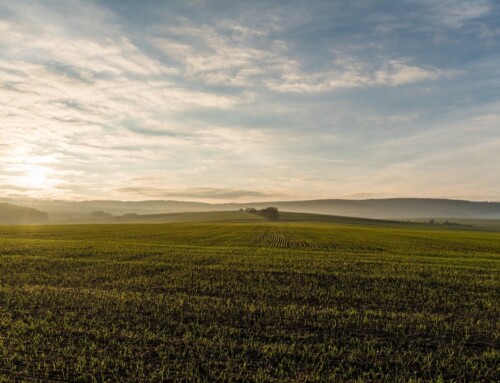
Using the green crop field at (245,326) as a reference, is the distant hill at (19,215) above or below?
below

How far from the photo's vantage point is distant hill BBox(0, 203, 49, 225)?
184m

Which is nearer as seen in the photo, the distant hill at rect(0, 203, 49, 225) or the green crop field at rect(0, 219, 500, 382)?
the green crop field at rect(0, 219, 500, 382)

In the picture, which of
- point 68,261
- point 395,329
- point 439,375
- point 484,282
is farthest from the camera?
point 68,261

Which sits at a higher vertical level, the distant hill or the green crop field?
the green crop field

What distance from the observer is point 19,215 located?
7466 inches

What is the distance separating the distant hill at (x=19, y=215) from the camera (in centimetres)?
18400

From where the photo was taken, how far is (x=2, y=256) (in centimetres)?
2698

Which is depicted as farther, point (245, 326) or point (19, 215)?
point (19, 215)

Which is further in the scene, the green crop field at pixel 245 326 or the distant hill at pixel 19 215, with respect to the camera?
the distant hill at pixel 19 215

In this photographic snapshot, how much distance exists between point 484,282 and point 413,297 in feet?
23.3

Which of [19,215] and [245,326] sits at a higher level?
[245,326]

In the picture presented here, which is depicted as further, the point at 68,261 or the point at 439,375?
the point at 68,261

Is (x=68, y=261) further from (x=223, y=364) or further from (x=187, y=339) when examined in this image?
(x=223, y=364)

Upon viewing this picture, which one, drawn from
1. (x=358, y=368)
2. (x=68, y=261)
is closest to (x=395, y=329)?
(x=358, y=368)
